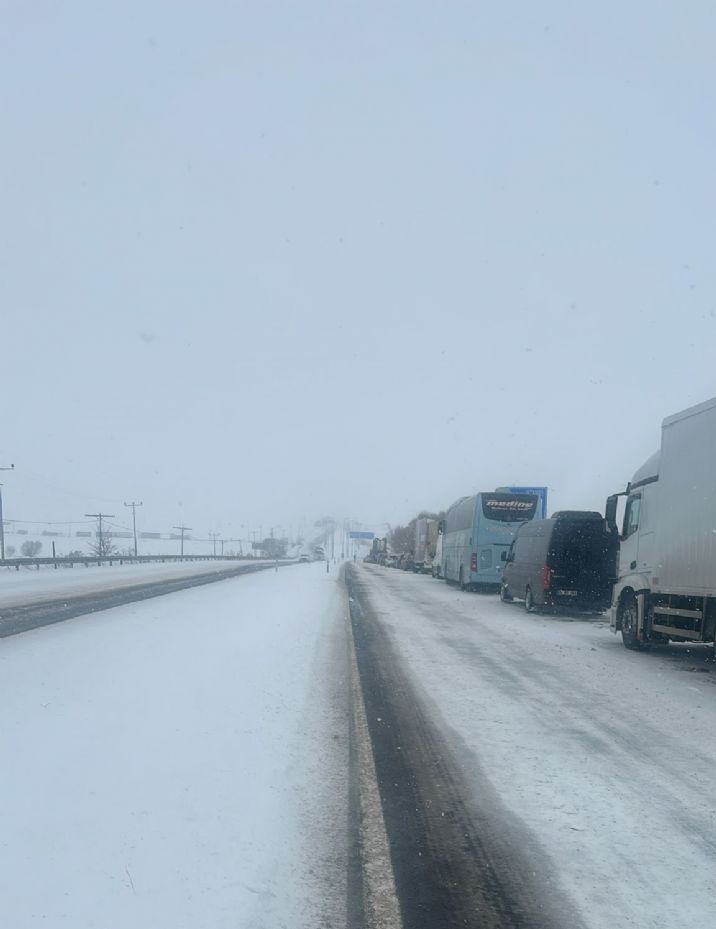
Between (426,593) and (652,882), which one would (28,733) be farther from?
(426,593)

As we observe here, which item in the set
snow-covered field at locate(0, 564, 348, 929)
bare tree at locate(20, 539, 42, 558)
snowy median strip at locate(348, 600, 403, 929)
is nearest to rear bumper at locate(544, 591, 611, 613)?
snow-covered field at locate(0, 564, 348, 929)

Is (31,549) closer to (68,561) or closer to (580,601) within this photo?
(68,561)

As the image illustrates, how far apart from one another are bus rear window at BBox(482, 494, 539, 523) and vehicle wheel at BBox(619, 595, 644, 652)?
15.6 m

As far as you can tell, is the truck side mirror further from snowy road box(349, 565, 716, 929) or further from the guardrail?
the guardrail

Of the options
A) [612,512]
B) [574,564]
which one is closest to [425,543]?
[574,564]

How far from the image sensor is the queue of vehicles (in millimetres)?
11375

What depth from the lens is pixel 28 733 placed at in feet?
21.7

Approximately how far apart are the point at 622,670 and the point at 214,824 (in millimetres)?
8189

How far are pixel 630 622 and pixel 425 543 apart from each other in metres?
40.7

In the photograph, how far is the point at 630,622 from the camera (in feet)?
45.4

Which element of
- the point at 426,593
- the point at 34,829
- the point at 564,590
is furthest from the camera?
the point at 426,593

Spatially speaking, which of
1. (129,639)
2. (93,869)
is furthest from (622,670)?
(93,869)

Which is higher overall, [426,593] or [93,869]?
[93,869]

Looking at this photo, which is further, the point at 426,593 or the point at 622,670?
the point at 426,593
